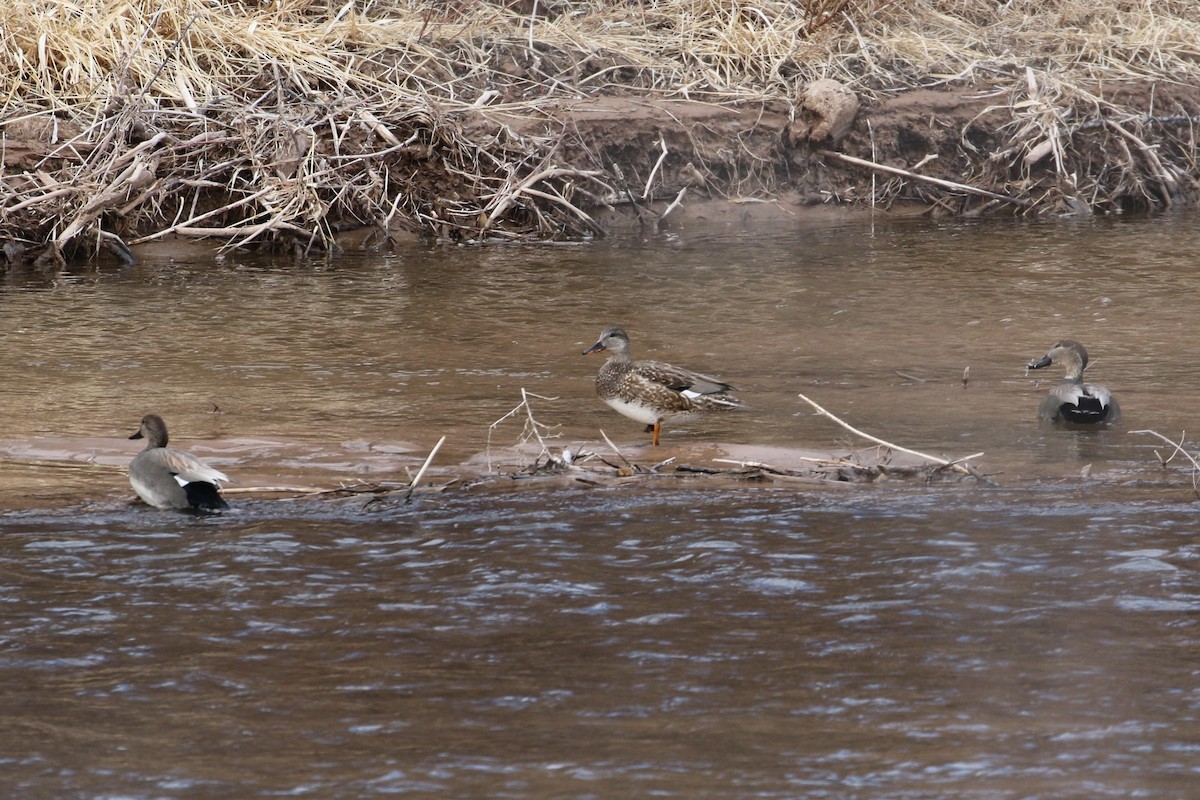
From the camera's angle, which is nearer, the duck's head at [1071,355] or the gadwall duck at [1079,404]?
the gadwall duck at [1079,404]

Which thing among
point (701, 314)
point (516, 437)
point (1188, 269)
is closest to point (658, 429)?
point (516, 437)

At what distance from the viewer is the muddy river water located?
14.3 feet

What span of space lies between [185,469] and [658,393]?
2.27m

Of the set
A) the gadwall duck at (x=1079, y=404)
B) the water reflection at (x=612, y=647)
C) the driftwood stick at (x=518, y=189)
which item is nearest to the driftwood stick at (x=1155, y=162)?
the driftwood stick at (x=518, y=189)

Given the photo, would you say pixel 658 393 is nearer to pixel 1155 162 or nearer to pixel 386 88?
pixel 386 88

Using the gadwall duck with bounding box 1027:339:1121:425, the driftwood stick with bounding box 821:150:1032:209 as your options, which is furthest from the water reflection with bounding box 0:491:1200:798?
the driftwood stick with bounding box 821:150:1032:209

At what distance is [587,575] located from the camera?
5805 millimetres

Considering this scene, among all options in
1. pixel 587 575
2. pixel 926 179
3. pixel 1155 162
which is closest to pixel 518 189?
pixel 926 179

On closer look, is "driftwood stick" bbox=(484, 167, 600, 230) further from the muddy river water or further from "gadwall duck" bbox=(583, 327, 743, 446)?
"gadwall duck" bbox=(583, 327, 743, 446)

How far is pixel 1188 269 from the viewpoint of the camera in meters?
12.2

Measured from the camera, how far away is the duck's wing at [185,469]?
253 inches

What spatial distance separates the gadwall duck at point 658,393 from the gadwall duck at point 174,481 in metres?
1.99

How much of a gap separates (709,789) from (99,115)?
10.9 meters

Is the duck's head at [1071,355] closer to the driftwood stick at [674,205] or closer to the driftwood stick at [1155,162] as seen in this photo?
the driftwood stick at [674,205]
